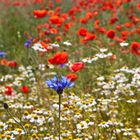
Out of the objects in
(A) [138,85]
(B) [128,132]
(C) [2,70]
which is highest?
(C) [2,70]

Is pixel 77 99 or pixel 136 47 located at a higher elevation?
pixel 136 47

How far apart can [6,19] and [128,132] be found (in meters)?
6.20

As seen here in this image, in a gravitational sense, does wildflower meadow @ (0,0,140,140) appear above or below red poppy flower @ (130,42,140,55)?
below

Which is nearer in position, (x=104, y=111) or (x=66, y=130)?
(x=66, y=130)

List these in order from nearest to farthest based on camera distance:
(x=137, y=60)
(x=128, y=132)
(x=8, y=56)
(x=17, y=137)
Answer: (x=128, y=132), (x=17, y=137), (x=137, y=60), (x=8, y=56)

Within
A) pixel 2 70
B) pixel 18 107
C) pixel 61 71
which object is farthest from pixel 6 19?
pixel 18 107

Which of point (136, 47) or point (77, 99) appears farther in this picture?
point (136, 47)

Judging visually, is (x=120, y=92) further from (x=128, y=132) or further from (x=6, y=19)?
(x=6, y=19)

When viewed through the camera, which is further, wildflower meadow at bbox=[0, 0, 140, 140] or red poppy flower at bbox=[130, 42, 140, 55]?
red poppy flower at bbox=[130, 42, 140, 55]

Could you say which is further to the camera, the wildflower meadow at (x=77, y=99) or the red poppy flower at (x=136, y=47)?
the red poppy flower at (x=136, y=47)

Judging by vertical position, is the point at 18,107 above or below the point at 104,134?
above

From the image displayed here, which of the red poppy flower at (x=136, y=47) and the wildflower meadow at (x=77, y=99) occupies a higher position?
the red poppy flower at (x=136, y=47)

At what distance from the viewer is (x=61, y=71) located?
5.44m

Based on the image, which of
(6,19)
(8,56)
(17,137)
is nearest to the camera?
(17,137)
